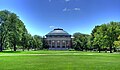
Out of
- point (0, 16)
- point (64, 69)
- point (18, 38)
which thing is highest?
point (0, 16)

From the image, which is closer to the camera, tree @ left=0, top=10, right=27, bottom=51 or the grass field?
the grass field

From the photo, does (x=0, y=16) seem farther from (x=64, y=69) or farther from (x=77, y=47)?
(x=77, y=47)

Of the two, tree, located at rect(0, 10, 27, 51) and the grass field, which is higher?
tree, located at rect(0, 10, 27, 51)

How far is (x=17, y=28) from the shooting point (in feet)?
293

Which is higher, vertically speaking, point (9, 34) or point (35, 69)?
point (9, 34)

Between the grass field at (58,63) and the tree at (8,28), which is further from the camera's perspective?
the tree at (8,28)

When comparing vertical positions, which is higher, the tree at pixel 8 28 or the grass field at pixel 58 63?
the tree at pixel 8 28

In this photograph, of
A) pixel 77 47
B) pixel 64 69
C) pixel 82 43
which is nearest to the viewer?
pixel 64 69

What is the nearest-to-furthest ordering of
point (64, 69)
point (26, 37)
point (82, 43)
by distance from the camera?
point (64, 69), point (26, 37), point (82, 43)

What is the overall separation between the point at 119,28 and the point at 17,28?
35145mm

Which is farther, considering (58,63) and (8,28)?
(8,28)

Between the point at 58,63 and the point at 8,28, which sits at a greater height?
the point at 8,28

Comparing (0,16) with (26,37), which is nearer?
(0,16)

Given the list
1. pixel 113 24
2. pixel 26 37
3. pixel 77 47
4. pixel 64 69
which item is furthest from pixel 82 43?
pixel 64 69
